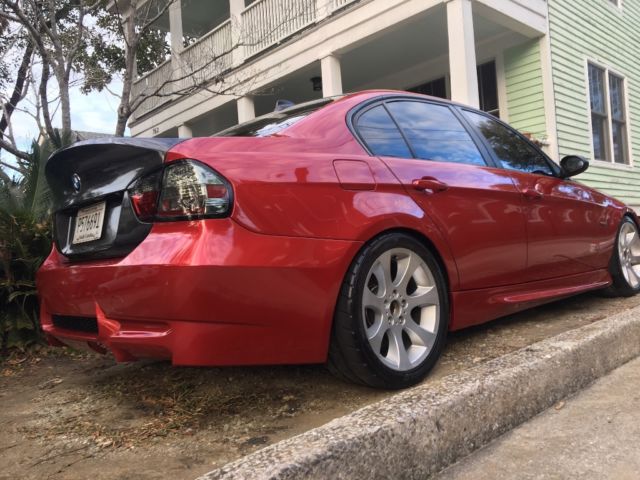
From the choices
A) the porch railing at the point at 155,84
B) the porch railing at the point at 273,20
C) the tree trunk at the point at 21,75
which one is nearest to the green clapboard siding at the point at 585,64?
the porch railing at the point at 273,20

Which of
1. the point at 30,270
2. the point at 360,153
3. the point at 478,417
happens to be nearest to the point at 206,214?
the point at 360,153

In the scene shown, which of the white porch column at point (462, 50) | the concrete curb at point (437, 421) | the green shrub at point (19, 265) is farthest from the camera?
the white porch column at point (462, 50)

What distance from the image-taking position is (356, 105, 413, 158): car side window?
260 cm

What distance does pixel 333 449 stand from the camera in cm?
155

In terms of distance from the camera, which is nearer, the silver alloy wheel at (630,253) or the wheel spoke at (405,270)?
the wheel spoke at (405,270)

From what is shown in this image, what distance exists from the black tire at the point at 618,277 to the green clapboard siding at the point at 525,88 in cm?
426

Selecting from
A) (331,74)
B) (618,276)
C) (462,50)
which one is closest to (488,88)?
(462,50)

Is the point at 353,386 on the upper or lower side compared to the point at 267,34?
lower

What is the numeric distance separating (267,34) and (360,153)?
26.4 ft

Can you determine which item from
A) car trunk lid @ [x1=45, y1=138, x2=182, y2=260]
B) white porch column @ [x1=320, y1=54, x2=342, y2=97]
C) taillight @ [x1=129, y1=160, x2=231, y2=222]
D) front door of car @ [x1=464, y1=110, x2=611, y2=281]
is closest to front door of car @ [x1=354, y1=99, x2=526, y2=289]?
front door of car @ [x1=464, y1=110, x2=611, y2=281]

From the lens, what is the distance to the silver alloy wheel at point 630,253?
4270 millimetres

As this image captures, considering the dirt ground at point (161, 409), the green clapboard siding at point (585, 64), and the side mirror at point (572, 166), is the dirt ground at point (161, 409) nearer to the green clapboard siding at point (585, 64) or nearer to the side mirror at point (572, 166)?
the side mirror at point (572, 166)

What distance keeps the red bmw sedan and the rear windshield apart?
16 millimetres

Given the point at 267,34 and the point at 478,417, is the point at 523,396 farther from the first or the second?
the point at 267,34
